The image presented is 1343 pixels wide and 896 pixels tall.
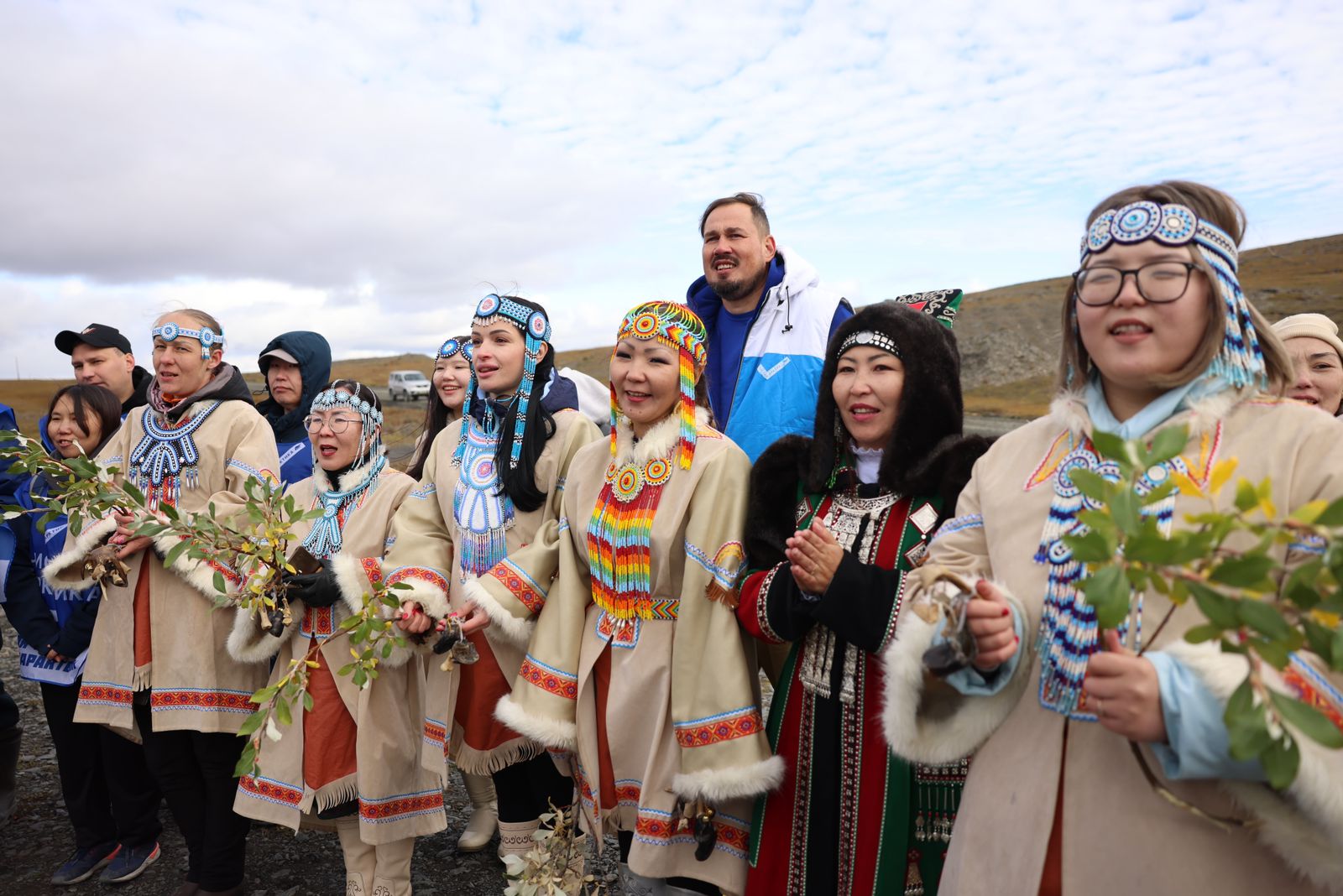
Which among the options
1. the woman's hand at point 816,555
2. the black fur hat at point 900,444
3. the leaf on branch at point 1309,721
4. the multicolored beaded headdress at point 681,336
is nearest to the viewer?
the leaf on branch at point 1309,721

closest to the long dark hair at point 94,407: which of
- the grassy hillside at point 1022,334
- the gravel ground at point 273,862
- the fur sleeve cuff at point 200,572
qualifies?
the fur sleeve cuff at point 200,572

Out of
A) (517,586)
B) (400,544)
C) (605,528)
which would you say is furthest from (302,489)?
(605,528)

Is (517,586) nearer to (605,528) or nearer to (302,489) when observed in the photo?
(605,528)

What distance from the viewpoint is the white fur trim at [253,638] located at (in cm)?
360

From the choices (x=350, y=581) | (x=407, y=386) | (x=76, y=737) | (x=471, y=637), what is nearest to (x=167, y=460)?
(x=350, y=581)

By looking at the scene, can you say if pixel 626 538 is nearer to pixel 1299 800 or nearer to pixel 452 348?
pixel 1299 800

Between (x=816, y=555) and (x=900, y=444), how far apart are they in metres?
0.47

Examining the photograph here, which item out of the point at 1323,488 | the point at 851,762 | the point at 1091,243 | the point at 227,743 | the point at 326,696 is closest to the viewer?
the point at 1323,488

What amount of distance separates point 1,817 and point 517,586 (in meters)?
3.60

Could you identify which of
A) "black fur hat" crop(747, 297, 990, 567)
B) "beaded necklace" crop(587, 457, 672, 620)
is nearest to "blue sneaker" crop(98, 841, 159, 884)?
"beaded necklace" crop(587, 457, 672, 620)

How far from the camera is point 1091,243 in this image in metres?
1.75

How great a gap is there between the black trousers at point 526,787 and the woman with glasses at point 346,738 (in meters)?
0.29

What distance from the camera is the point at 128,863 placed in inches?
157

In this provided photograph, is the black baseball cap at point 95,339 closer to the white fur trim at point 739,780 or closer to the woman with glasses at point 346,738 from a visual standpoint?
the woman with glasses at point 346,738
